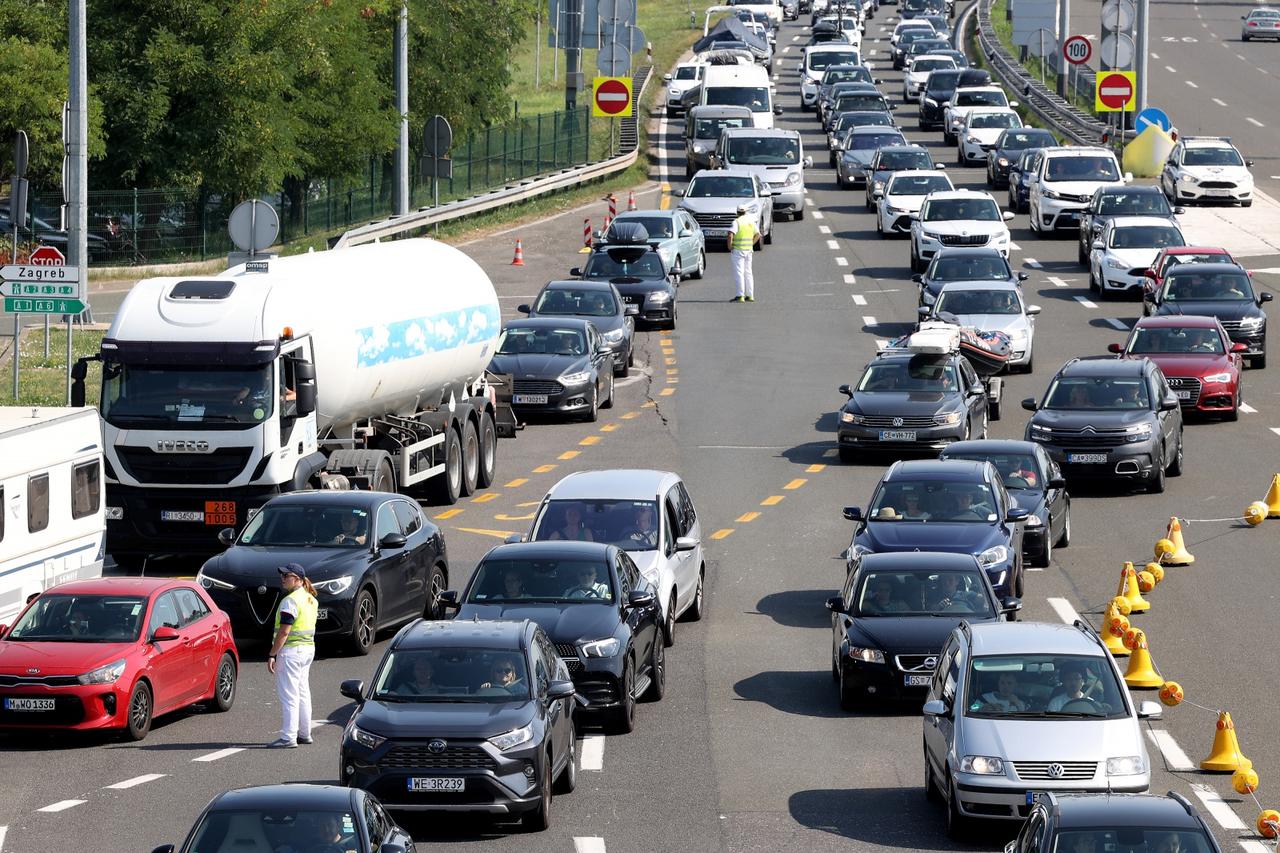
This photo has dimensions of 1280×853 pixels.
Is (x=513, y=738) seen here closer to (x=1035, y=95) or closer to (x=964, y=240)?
(x=964, y=240)

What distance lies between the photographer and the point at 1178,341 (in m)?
35.8

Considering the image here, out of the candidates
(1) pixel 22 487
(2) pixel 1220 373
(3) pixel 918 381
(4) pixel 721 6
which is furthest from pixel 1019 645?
(4) pixel 721 6

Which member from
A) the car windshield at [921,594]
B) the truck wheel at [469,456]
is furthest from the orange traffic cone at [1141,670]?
the truck wheel at [469,456]

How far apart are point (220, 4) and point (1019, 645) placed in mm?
34364

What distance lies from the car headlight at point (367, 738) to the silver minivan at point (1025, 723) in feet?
13.0

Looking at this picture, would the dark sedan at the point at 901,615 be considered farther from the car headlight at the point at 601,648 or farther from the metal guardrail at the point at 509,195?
the metal guardrail at the point at 509,195

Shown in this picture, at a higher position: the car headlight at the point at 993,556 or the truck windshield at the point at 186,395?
the truck windshield at the point at 186,395

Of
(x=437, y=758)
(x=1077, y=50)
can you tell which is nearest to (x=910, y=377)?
(x=437, y=758)

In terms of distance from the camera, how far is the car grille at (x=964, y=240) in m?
47.5

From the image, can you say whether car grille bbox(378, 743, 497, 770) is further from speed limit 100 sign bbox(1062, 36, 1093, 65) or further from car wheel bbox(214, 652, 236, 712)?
speed limit 100 sign bbox(1062, 36, 1093, 65)

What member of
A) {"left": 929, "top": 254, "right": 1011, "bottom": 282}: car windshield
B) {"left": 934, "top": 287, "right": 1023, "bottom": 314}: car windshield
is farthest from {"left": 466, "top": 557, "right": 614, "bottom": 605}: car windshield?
{"left": 929, "top": 254, "right": 1011, "bottom": 282}: car windshield

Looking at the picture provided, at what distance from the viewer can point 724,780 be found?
1773 cm

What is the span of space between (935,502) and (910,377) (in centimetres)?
833

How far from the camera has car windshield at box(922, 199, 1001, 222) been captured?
48.3 meters
